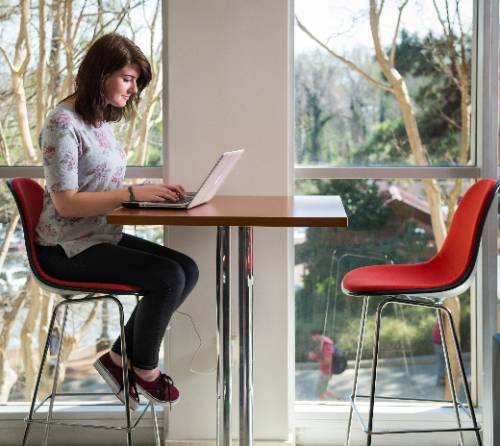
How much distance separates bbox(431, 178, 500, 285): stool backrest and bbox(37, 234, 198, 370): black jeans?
2.97 ft

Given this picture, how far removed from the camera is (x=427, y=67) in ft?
10.9

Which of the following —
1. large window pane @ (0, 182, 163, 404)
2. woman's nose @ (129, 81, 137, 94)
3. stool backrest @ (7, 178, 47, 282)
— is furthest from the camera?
large window pane @ (0, 182, 163, 404)

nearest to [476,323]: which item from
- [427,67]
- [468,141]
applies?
[468,141]

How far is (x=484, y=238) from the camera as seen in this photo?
329 centimetres

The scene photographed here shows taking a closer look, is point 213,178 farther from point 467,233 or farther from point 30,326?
point 30,326

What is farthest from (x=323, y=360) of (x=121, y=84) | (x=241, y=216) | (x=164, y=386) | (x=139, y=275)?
(x=121, y=84)

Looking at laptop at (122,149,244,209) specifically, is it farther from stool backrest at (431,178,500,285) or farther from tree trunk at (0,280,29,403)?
tree trunk at (0,280,29,403)

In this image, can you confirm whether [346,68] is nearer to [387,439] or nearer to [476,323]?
[476,323]

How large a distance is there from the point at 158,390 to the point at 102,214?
0.60m

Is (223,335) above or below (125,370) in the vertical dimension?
above

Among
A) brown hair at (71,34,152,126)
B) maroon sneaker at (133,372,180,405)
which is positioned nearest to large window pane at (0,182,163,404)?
maroon sneaker at (133,372,180,405)

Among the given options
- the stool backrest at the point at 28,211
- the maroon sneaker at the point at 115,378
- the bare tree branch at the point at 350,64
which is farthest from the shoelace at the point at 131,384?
the bare tree branch at the point at 350,64

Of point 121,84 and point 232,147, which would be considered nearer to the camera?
point 121,84

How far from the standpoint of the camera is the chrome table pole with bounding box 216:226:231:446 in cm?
261
